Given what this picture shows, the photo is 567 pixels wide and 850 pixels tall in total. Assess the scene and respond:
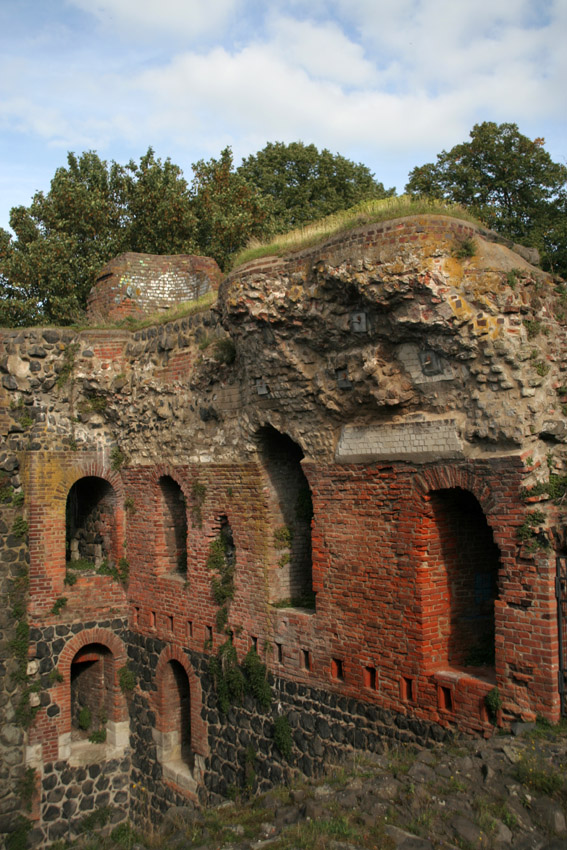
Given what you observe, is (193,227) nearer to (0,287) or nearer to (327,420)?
(0,287)

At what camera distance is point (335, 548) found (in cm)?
885

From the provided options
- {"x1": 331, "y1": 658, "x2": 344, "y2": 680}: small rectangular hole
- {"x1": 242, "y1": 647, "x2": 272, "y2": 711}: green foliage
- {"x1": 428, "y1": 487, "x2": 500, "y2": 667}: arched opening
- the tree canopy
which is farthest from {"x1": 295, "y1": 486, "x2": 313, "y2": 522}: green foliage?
the tree canopy

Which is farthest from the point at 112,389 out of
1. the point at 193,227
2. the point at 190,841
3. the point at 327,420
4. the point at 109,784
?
the point at 193,227

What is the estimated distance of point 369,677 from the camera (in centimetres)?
840

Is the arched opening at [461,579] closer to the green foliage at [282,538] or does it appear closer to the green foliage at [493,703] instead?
the green foliage at [493,703]

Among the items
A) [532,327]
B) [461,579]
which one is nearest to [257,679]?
[461,579]

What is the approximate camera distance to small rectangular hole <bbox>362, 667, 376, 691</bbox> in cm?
836

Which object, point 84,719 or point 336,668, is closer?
point 336,668

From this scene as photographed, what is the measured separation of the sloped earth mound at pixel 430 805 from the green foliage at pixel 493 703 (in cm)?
20

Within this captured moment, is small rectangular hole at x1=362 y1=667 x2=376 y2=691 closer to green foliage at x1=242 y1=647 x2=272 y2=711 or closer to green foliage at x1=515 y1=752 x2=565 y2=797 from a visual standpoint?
green foliage at x1=242 y1=647 x2=272 y2=711

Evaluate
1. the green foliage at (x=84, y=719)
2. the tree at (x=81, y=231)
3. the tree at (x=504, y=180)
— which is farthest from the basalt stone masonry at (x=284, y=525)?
the tree at (x=504, y=180)

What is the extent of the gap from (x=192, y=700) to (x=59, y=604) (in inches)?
119

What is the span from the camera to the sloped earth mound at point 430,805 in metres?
5.31

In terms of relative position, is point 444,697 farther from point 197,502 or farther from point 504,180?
point 504,180
